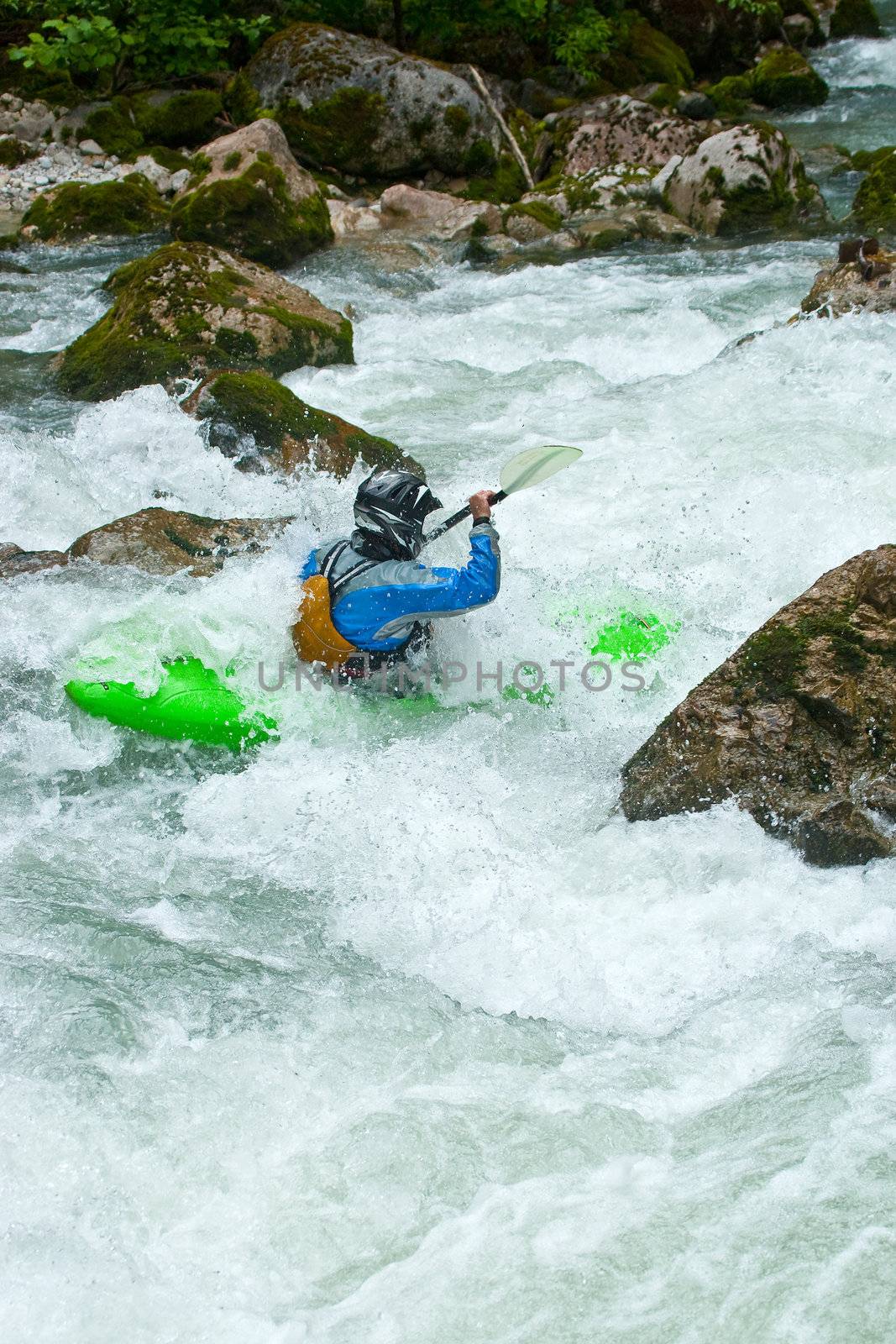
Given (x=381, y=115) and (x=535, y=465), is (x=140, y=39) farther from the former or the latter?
(x=535, y=465)

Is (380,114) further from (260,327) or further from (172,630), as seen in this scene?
(172,630)

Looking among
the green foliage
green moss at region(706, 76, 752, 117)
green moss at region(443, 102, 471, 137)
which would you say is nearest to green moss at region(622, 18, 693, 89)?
green moss at region(706, 76, 752, 117)

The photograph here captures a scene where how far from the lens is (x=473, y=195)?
1241 centimetres

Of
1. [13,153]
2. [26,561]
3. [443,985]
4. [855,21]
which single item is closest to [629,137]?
[13,153]

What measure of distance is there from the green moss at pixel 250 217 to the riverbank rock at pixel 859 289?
4.69m

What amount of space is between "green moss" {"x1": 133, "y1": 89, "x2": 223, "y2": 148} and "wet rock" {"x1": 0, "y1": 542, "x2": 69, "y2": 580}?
9885 millimetres

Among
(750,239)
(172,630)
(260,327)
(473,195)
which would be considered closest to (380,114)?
(473,195)

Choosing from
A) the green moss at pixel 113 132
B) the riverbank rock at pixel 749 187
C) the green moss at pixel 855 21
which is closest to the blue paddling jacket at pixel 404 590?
the riverbank rock at pixel 749 187

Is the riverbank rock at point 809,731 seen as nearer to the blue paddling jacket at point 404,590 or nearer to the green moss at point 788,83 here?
the blue paddling jacket at point 404,590

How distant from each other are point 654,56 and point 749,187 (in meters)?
7.41

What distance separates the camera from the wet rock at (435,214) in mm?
11109

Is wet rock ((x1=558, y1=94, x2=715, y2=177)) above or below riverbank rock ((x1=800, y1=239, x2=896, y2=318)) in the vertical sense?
above

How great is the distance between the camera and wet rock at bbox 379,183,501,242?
36.4 feet

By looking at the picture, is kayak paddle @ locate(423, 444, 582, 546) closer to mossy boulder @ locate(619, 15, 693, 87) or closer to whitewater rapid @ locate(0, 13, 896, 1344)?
whitewater rapid @ locate(0, 13, 896, 1344)
